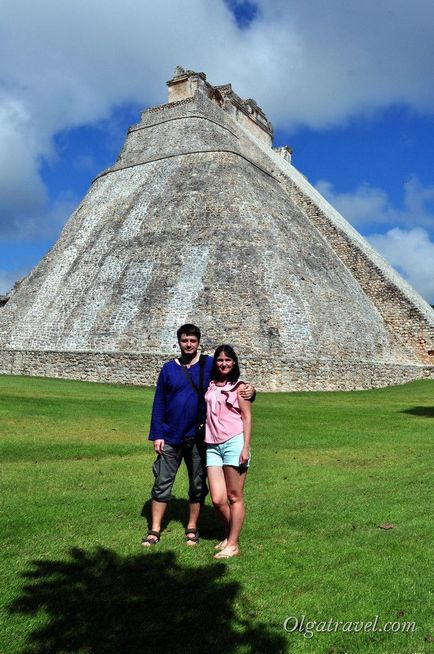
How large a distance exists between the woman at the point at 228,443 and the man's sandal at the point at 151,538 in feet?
2.23

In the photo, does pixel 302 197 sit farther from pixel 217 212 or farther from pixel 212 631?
pixel 212 631

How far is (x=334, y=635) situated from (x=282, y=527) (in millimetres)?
2375

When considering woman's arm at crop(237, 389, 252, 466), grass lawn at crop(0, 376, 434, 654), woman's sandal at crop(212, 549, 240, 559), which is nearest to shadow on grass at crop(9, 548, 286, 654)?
grass lawn at crop(0, 376, 434, 654)

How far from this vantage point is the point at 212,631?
4.02 metres

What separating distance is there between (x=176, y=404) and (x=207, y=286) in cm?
2093

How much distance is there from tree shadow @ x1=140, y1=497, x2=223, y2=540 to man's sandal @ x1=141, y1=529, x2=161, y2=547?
0.52m

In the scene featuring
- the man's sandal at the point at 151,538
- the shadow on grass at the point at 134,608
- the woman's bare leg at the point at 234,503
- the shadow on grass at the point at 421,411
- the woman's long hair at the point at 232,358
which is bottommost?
the shadow on grass at the point at 134,608

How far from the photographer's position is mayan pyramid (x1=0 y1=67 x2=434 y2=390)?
85.1 feet

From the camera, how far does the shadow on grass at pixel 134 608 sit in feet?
12.5

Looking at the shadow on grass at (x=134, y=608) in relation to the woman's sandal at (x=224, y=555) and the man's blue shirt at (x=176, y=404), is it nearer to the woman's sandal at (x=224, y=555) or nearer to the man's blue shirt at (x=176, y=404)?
the woman's sandal at (x=224, y=555)

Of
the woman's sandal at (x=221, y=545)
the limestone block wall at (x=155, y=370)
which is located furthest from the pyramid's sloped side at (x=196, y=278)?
the woman's sandal at (x=221, y=545)

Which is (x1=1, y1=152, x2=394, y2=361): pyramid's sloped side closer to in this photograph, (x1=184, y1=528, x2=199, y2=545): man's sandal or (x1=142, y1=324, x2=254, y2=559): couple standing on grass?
(x1=142, y1=324, x2=254, y2=559): couple standing on grass

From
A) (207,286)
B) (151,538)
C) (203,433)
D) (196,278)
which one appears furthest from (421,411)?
(151,538)

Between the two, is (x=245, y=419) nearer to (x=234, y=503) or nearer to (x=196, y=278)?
(x=234, y=503)
